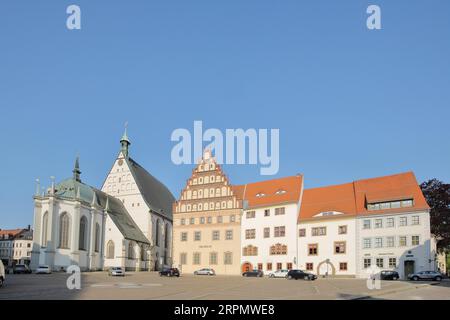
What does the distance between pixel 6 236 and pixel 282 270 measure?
128 meters

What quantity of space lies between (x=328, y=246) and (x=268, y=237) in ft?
28.6

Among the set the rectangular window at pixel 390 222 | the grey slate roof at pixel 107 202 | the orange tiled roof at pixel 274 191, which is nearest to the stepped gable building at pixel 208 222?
the orange tiled roof at pixel 274 191

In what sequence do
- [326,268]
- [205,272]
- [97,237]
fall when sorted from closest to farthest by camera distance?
[326,268] < [205,272] < [97,237]

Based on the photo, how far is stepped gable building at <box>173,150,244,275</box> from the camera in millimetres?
70250

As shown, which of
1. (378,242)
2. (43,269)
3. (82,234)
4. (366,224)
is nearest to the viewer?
(378,242)

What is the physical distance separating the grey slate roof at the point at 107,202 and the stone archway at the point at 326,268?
108 feet

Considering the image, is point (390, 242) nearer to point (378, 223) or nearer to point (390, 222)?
point (390, 222)

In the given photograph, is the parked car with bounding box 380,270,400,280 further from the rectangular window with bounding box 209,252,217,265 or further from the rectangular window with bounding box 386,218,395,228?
the rectangular window with bounding box 209,252,217,265

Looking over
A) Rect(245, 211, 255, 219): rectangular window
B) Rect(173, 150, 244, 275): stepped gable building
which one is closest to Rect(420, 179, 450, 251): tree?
Rect(245, 211, 255, 219): rectangular window

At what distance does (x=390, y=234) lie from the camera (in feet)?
188

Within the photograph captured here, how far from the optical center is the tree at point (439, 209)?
64125 mm

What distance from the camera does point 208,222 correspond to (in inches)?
2844

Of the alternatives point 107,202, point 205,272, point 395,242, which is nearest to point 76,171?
point 107,202
